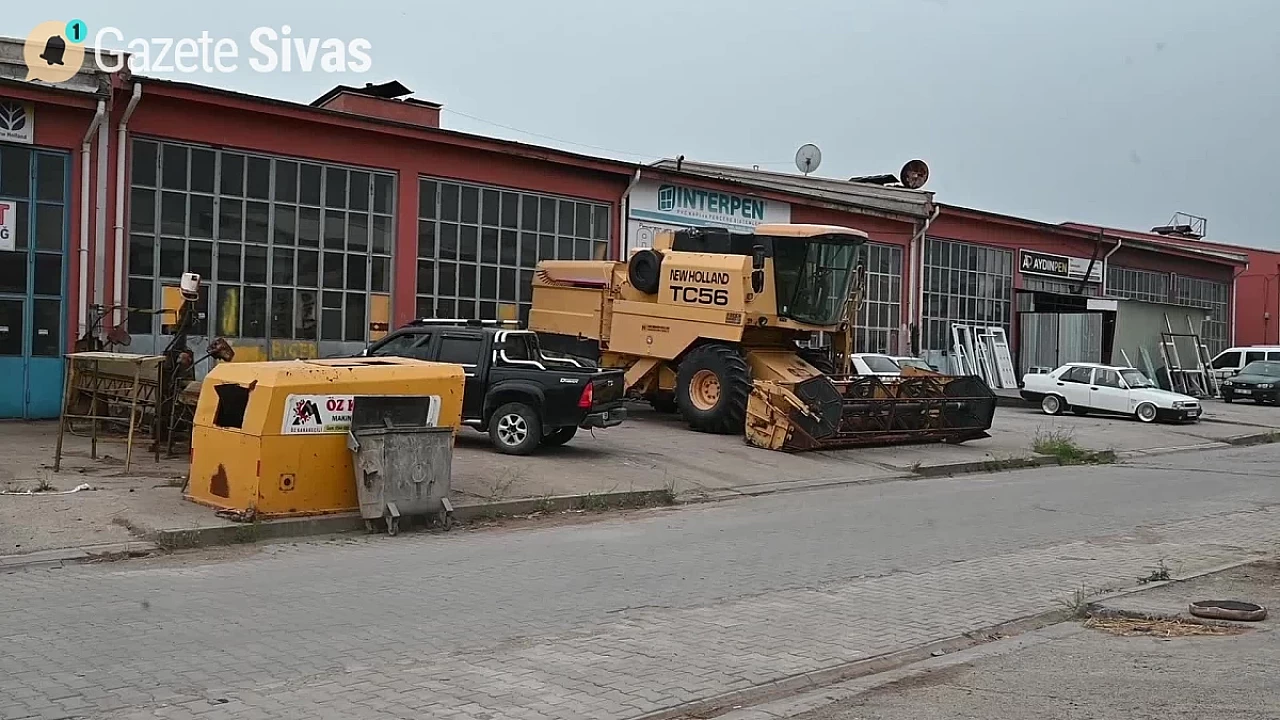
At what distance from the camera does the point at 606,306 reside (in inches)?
901

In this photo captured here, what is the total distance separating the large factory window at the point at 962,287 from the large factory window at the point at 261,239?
1790 centimetres

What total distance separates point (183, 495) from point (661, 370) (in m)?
Result: 11.4

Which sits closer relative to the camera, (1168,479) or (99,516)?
(99,516)

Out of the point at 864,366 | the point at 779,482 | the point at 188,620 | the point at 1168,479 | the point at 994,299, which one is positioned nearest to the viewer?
the point at 188,620

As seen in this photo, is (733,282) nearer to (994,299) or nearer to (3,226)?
(3,226)

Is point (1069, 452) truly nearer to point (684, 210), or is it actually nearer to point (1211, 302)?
point (684, 210)

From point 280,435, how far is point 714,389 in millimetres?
10624

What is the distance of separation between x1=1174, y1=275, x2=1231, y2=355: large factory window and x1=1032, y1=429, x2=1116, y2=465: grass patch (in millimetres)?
25991

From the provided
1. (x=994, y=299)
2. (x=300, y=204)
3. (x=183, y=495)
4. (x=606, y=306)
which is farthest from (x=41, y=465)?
(x=994, y=299)

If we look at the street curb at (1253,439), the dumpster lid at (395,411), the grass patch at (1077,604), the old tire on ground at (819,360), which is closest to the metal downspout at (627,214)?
the old tire on ground at (819,360)

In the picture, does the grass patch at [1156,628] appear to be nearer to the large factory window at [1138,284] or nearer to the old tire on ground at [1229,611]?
the old tire on ground at [1229,611]

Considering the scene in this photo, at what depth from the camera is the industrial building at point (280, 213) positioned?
62.4 ft

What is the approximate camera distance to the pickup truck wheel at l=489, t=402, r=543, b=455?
53.5 feet

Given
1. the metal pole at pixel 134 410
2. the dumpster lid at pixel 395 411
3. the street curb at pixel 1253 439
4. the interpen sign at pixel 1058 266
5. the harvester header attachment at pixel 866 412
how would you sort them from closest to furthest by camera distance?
1. the dumpster lid at pixel 395 411
2. the metal pole at pixel 134 410
3. the harvester header attachment at pixel 866 412
4. the street curb at pixel 1253 439
5. the interpen sign at pixel 1058 266
